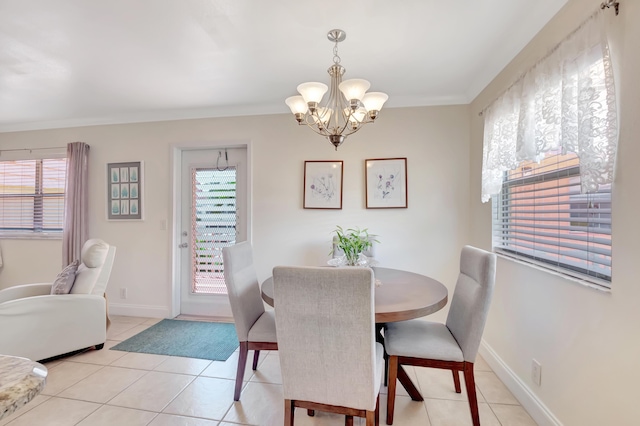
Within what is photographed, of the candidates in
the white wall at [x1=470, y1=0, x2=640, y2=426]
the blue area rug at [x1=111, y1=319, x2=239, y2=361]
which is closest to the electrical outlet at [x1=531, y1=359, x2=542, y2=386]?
the white wall at [x1=470, y1=0, x2=640, y2=426]

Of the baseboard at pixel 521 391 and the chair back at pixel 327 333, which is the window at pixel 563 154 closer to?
the baseboard at pixel 521 391

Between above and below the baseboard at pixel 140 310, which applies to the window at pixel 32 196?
above

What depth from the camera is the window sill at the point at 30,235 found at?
11.6 ft

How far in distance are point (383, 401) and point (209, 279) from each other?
2.28 metres

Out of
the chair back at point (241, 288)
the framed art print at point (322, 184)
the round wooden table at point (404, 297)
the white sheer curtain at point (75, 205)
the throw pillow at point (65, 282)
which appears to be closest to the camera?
the round wooden table at point (404, 297)

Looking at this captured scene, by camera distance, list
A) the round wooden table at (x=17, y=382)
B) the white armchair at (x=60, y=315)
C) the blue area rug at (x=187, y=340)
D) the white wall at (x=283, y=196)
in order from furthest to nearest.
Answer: the white wall at (x=283, y=196) → the blue area rug at (x=187, y=340) → the white armchair at (x=60, y=315) → the round wooden table at (x=17, y=382)

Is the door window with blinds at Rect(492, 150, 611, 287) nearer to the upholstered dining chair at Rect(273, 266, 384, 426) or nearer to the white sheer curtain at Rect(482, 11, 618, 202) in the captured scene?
the white sheer curtain at Rect(482, 11, 618, 202)

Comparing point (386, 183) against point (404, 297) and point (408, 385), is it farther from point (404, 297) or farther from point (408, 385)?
point (408, 385)

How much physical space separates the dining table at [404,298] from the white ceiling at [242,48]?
5.29 feet

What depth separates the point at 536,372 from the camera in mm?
1694

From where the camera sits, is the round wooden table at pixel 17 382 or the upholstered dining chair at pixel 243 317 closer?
the round wooden table at pixel 17 382

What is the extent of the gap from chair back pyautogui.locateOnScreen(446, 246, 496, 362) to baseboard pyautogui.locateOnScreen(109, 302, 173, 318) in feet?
9.94

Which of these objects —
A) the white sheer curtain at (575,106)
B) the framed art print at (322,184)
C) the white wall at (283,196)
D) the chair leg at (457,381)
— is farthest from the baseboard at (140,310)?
the white sheer curtain at (575,106)

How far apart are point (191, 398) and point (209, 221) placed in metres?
1.86
